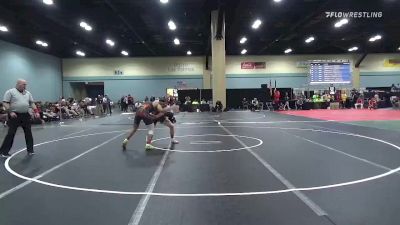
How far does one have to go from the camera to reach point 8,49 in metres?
30.2

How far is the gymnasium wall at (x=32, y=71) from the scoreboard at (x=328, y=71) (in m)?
24.1

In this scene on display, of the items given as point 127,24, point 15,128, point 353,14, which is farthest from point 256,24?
point 15,128

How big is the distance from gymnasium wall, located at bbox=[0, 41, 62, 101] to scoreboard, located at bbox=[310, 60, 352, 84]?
24.1 meters

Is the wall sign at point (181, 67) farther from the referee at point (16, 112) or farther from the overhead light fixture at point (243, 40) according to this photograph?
the referee at point (16, 112)

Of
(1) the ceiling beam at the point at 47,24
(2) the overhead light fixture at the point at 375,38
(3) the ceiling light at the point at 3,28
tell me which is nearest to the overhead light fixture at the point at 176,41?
(1) the ceiling beam at the point at 47,24

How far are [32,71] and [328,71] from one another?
84.3 ft

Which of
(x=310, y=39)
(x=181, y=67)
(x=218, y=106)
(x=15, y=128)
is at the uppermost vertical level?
(x=310, y=39)

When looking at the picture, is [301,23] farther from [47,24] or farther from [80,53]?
[80,53]

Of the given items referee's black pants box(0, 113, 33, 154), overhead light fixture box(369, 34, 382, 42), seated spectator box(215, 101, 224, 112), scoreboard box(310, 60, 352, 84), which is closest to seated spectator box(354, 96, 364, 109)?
scoreboard box(310, 60, 352, 84)

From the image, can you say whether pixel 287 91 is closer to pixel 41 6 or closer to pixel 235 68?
pixel 235 68

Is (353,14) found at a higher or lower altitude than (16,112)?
A: higher

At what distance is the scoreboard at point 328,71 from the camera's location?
37.1 meters

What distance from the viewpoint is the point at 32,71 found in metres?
34.5

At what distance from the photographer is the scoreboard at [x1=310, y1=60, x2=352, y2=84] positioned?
37094 mm
